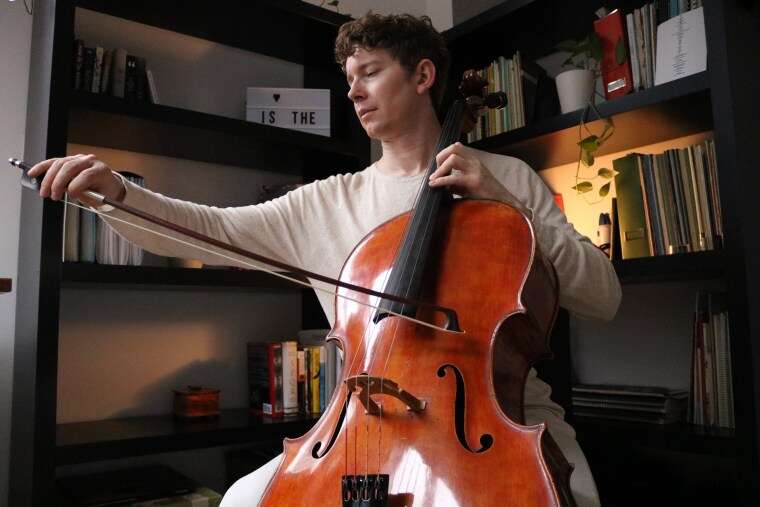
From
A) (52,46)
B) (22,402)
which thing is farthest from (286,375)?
(52,46)

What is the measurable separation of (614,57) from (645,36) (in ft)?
0.29

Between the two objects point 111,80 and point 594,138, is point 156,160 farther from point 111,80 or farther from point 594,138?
point 594,138

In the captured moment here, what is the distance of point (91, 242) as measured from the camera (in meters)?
1.56

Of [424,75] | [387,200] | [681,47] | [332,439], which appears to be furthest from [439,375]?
[681,47]

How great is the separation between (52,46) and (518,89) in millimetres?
1260

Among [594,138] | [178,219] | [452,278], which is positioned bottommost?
[452,278]

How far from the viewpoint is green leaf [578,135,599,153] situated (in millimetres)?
1707

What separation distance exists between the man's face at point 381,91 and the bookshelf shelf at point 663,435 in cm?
94

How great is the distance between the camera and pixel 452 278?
878 mm

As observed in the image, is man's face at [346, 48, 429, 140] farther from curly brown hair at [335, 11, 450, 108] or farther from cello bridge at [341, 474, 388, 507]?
cello bridge at [341, 474, 388, 507]

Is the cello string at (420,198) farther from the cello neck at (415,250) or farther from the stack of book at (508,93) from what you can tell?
the stack of book at (508,93)

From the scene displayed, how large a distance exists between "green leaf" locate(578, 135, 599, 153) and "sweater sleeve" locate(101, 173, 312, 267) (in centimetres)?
83

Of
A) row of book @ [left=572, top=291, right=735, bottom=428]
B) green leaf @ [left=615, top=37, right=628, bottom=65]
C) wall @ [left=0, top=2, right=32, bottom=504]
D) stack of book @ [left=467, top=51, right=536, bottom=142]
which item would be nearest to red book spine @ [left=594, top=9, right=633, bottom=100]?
green leaf @ [left=615, top=37, right=628, bottom=65]

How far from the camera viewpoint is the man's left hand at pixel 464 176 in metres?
0.96
